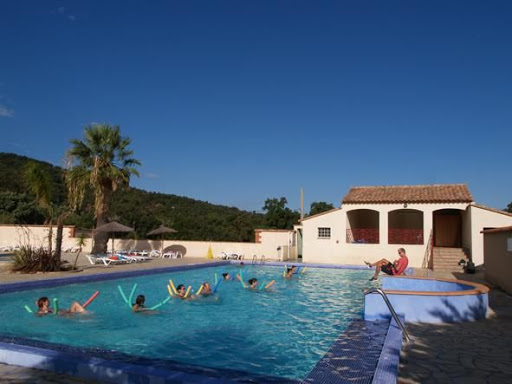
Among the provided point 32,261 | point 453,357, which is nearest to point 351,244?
point 32,261

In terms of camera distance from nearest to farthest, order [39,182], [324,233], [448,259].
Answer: [39,182], [448,259], [324,233]

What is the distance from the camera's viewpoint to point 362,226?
2864 centimetres

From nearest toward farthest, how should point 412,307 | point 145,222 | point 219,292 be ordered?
point 412,307, point 219,292, point 145,222

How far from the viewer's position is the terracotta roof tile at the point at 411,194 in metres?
22.0

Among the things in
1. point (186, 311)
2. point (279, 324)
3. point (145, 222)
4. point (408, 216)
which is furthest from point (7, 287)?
point (145, 222)

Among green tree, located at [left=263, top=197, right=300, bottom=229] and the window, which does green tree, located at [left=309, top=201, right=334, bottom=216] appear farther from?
the window

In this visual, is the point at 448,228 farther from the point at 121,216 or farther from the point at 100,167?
the point at 121,216

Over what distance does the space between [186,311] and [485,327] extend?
277 inches

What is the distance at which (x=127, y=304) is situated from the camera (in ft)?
36.9

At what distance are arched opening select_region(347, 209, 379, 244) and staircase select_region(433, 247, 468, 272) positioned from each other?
3.44 meters

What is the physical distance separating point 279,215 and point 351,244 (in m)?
24.0

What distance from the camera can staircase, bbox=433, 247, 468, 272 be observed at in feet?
66.1

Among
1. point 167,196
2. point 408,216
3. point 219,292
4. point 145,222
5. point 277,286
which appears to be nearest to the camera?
point 219,292

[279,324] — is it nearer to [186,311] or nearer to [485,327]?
[186,311]
